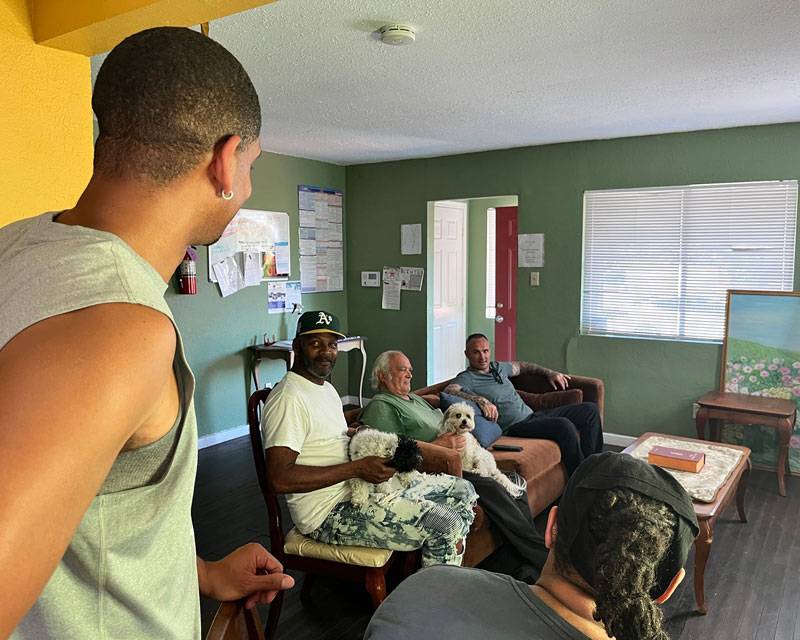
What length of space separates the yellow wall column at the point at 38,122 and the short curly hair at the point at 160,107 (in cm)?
122

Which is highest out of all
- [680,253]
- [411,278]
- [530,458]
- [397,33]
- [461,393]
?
[397,33]

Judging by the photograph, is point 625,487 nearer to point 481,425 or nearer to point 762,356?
point 481,425

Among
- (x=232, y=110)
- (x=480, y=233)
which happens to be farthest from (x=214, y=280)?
(x=232, y=110)

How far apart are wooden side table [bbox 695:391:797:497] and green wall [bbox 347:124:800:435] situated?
1.20 ft

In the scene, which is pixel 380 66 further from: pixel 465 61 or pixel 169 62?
pixel 169 62

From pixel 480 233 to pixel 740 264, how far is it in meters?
2.91

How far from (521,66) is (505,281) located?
3410mm

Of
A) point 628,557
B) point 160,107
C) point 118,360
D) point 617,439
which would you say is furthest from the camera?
point 617,439

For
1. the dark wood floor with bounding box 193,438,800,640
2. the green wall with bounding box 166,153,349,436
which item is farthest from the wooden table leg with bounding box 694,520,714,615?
the green wall with bounding box 166,153,349,436

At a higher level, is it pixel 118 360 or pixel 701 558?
pixel 118 360

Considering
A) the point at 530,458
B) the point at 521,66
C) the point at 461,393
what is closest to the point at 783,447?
the point at 530,458

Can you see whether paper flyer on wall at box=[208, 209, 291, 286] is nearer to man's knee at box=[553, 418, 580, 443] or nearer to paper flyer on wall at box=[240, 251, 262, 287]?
paper flyer on wall at box=[240, 251, 262, 287]

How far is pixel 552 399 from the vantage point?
4.30 meters

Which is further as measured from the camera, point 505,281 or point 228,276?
point 505,281
